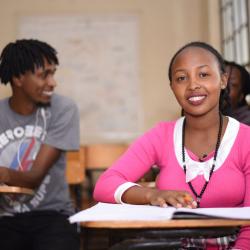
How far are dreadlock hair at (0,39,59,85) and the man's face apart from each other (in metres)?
0.03

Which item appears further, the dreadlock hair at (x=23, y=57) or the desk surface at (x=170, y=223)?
the dreadlock hair at (x=23, y=57)

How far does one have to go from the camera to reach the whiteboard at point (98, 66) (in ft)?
20.1

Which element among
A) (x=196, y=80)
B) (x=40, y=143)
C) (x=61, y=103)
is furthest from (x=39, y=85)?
Result: (x=196, y=80)

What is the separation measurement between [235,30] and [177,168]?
13.3 ft

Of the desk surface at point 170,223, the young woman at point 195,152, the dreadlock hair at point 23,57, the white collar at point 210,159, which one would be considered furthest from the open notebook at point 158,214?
the dreadlock hair at point 23,57

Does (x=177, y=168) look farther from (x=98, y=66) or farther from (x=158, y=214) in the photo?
(x=98, y=66)

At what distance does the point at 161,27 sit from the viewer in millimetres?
6230

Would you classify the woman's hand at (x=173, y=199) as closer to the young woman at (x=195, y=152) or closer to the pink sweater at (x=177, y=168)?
the young woman at (x=195, y=152)

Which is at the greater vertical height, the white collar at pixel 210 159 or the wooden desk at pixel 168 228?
the white collar at pixel 210 159

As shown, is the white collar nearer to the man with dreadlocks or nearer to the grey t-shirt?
the man with dreadlocks

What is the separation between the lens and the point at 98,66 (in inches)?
244

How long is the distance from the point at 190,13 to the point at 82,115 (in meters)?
1.81

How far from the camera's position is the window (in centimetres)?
493

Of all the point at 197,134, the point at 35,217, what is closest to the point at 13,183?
the point at 35,217
